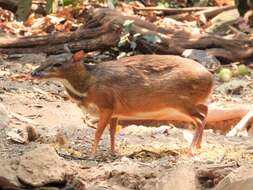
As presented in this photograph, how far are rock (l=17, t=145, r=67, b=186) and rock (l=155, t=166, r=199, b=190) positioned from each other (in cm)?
70

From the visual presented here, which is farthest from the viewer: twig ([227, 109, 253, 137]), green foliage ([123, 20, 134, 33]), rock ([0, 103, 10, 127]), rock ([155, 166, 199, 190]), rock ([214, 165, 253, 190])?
green foliage ([123, 20, 134, 33])

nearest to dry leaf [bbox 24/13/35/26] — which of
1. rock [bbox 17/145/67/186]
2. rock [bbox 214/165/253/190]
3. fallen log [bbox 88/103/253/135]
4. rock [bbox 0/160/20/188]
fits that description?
fallen log [bbox 88/103/253/135]

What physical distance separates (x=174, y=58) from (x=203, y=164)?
1145mm

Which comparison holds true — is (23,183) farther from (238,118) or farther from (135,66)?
(238,118)

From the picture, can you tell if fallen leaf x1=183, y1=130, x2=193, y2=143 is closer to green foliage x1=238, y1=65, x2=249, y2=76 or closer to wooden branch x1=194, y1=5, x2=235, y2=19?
green foliage x1=238, y1=65, x2=249, y2=76

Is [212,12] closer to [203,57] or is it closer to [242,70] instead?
[203,57]

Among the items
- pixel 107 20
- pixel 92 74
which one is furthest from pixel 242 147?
pixel 107 20

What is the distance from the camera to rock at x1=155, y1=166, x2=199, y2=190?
16.4 ft

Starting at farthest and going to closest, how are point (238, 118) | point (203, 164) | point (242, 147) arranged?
point (238, 118) → point (242, 147) → point (203, 164)

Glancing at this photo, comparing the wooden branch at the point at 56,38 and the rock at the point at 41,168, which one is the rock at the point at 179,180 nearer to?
the rock at the point at 41,168

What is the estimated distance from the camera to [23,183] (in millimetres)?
5121

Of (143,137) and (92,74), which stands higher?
(92,74)

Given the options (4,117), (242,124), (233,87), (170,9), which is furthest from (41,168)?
(170,9)

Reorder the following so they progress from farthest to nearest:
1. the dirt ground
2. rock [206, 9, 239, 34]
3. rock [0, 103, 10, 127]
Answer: rock [206, 9, 239, 34] → rock [0, 103, 10, 127] → the dirt ground
